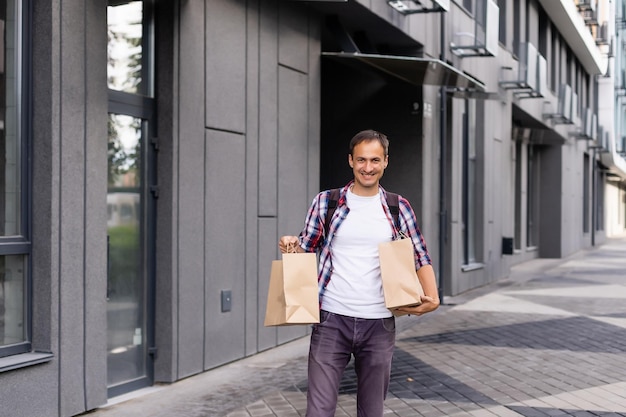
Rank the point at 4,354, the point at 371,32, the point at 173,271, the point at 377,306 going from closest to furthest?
1. the point at 377,306
2. the point at 4,354
3. the point at 173,271
4. the point at 371,32

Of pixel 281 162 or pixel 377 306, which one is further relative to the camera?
pixel 281 162

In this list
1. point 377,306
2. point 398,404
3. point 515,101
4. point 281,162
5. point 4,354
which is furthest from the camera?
point 515,101

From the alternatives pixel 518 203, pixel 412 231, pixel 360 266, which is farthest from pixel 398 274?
pixel 518 203

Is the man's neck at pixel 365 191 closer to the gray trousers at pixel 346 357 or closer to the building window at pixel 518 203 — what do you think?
the gray trousers at pixel 346 357

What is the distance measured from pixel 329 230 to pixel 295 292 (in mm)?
347

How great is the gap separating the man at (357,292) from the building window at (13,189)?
7.76 feet

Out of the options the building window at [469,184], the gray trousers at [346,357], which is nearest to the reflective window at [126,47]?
the gray trousers at [346,357]

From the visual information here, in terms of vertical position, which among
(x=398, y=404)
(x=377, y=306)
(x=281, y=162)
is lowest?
(x=398, y=404)

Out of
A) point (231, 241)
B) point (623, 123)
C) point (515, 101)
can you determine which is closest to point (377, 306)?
point (231, 241)

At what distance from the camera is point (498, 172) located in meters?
17.7

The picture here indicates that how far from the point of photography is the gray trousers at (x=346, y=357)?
3.94 meters

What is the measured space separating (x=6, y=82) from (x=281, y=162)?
384 centimetres

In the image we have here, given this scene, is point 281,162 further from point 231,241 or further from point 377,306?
point 377,306

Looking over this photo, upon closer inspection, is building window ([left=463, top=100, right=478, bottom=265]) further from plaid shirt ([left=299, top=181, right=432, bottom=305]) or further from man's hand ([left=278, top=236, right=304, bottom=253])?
man's hand ([left=278, top=236, right=304, bottom=253])
